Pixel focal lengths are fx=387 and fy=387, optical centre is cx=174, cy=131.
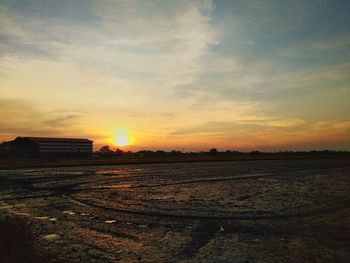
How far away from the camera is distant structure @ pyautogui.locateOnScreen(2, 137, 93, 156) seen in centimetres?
11412

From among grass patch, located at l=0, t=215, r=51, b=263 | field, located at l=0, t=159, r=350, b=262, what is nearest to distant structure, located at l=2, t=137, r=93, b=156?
field, located at l=0, t=159, r=350, b=262

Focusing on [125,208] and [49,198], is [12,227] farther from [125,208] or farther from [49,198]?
[49,198]

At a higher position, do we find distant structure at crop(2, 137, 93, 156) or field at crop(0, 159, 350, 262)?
distant structure at crop(2, 137, 93, 156)

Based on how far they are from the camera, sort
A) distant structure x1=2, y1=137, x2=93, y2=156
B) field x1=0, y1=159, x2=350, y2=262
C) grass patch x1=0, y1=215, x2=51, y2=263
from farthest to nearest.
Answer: distant structure x1=2, y1=137, x2=93, y2=156, field x1=0, y1=159, x2=350, y2=262, grass patch x1=0, y1=215, x2=51, y2=263

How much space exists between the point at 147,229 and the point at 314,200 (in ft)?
33.7

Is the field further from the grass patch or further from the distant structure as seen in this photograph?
the distant structure

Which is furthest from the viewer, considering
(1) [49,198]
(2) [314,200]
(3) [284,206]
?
(1) [49,198]

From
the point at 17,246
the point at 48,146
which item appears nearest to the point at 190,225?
the point at 17,246

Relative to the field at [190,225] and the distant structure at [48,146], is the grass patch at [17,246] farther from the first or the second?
the distant structure at [48,146]

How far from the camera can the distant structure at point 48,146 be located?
114125 mm

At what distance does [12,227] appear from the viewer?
11.7 meters

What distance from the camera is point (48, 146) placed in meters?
125

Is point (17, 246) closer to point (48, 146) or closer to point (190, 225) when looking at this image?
point (190, 225)

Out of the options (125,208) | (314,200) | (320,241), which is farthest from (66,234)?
(314,200)
